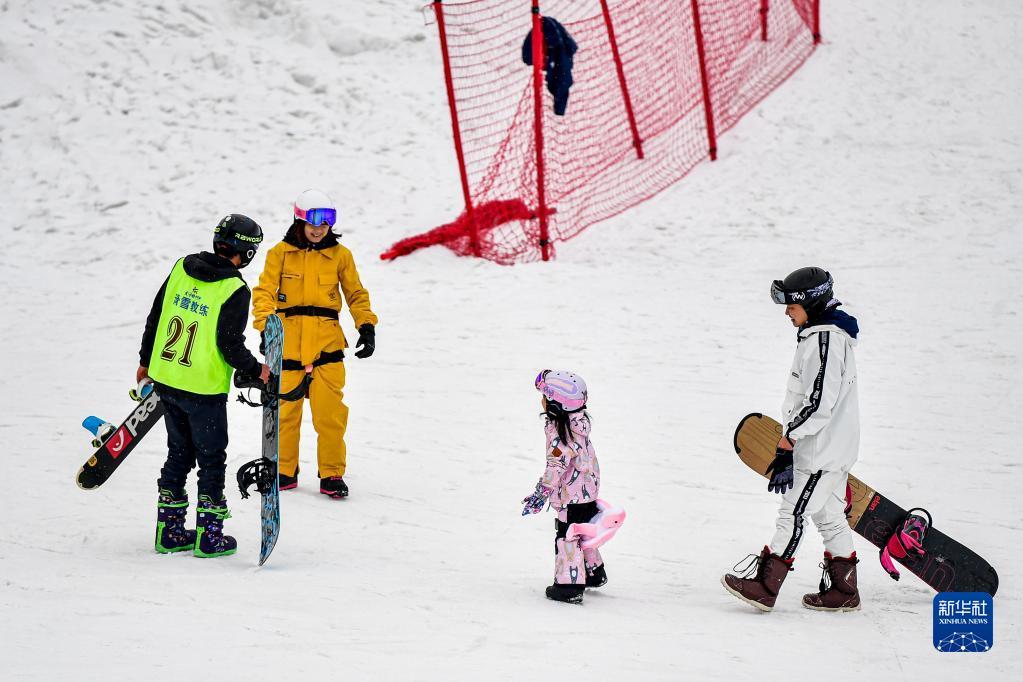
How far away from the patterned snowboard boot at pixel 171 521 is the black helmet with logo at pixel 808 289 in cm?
280

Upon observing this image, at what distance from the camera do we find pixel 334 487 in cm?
625

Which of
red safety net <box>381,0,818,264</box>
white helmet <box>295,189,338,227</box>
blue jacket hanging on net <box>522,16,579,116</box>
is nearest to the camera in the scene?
white helmet <box>295,189,338,227</box>

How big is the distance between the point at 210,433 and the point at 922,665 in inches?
122

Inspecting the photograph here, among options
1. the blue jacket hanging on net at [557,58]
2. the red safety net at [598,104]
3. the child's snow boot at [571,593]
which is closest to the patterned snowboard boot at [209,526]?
the child's snow boot at [571,593]

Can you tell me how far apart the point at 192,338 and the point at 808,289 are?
2.67m

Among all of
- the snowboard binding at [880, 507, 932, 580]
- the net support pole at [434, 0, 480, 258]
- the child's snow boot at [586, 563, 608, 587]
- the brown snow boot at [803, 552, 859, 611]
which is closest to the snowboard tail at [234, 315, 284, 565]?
the child's snow boot at [586, 563, 608, 587]

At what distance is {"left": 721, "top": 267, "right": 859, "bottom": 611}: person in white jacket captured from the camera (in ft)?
15.4

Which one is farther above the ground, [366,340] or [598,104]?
[598,104]

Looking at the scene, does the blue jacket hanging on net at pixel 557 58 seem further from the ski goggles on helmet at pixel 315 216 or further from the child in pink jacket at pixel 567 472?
the child in pink jacket at pixel 567 472

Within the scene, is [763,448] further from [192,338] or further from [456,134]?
[456,134]

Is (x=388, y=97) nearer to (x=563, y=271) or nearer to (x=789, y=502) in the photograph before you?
(x=563, y=271)

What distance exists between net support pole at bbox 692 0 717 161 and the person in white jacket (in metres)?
7.25

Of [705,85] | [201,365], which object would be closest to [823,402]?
[201,365]

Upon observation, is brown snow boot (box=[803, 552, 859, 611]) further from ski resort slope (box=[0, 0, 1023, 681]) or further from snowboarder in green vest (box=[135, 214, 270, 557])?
snowboarder in green vest (box=[135, 214, 270, 557])
